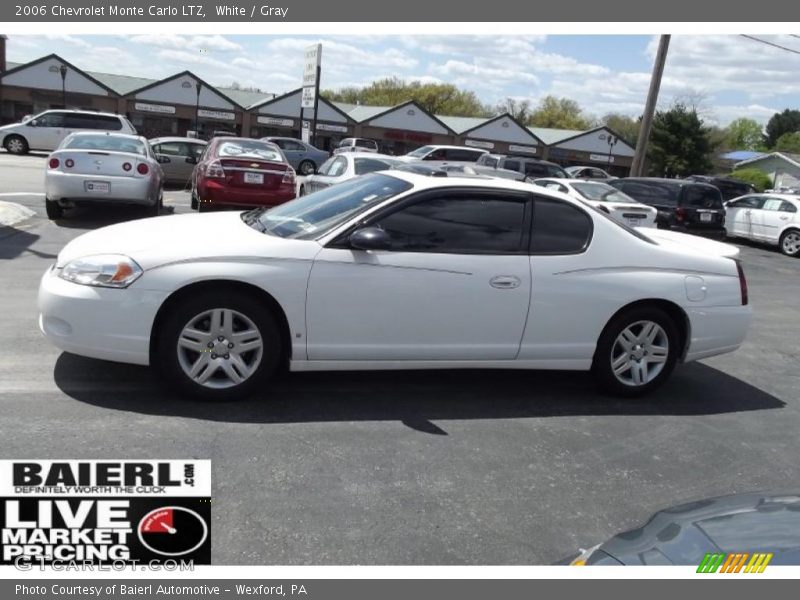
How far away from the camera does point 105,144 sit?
Answer: 1163 cm

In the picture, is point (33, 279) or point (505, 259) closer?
point (505, 259)

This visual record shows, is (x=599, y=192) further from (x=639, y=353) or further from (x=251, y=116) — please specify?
(x=251, y=116)

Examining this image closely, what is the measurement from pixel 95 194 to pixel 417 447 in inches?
329

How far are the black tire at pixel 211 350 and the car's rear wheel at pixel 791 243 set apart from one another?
16711 mm

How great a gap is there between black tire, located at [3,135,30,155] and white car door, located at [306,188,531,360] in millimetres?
27080

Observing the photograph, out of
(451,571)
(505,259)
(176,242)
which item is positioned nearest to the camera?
(451,571)

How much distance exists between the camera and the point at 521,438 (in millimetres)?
4691

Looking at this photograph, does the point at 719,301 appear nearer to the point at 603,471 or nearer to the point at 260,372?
the point at 603,471

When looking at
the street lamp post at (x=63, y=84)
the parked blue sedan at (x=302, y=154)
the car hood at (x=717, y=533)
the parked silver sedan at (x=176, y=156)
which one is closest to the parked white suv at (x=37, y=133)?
the parked blue sedan at (x=302, y=154)

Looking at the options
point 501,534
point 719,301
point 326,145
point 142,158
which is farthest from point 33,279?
point 326,145

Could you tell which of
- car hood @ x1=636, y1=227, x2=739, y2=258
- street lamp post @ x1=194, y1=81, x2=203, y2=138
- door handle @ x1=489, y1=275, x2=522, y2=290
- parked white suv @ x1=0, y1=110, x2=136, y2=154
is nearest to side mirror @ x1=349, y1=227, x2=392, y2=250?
door handle @ x1=489, y1=275, x2=522, y2=290

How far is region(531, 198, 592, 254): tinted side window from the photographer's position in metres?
5.23

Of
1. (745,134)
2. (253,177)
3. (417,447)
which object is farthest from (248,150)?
(745,134)

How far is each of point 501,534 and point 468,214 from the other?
2332 millimetres
